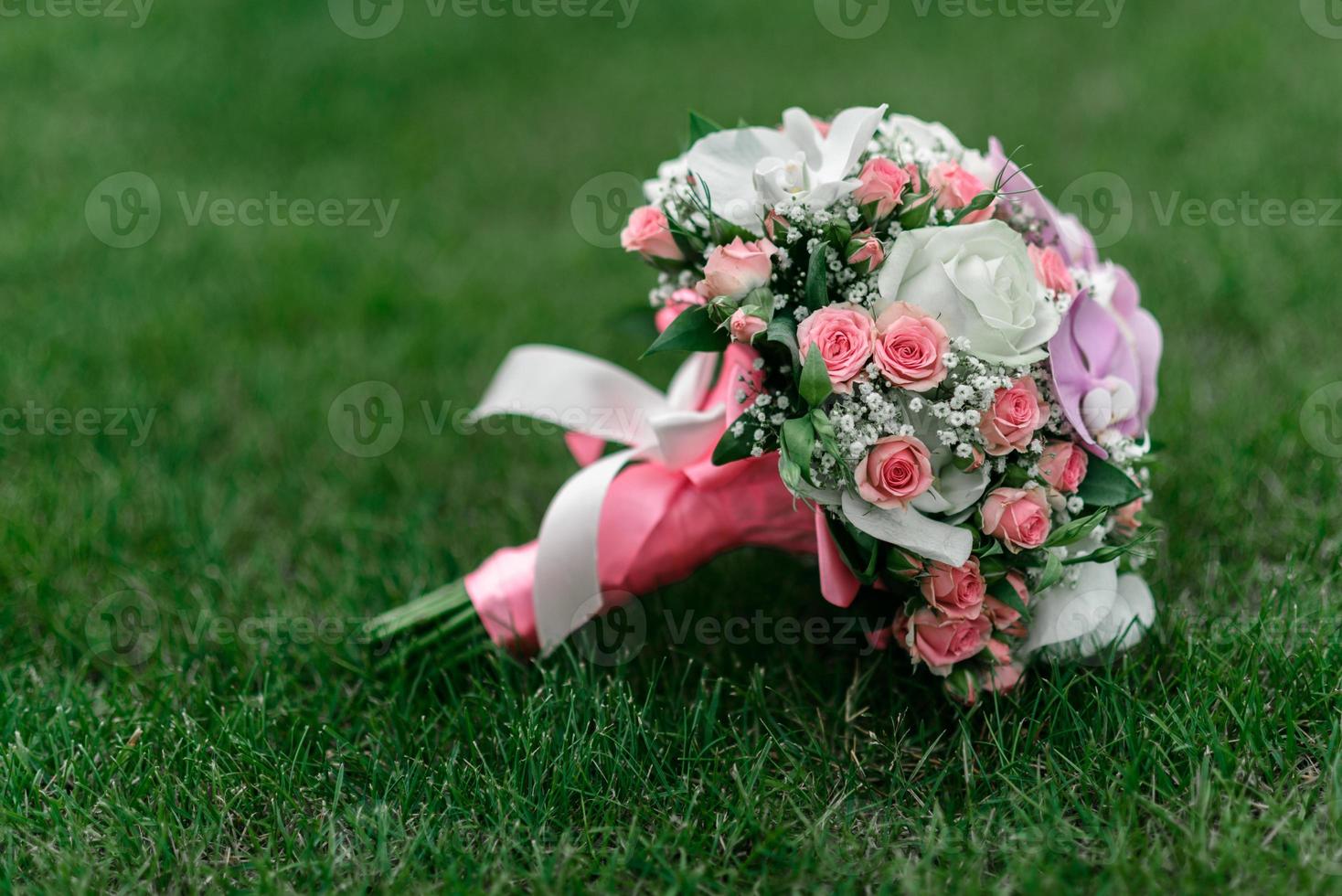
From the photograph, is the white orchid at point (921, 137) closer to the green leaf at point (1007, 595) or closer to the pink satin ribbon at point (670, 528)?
the pink satin ribbon at point (670, 528)

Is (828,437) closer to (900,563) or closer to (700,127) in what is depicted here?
(900,563)

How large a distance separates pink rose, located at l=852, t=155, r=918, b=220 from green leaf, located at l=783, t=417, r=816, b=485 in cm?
34

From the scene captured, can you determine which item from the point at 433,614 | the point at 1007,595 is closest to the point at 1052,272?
the point at 1007,595

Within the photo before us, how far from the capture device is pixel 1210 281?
2789mm

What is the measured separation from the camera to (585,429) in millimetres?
2010

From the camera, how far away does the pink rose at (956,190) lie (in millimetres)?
1589

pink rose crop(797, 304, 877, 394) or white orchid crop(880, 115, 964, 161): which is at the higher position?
white orchid crop(880, 115, 964, 161)

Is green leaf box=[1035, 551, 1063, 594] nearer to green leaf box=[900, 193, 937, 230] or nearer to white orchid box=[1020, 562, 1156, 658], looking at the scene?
white orchid box=[1020, 562, 1156, 658]

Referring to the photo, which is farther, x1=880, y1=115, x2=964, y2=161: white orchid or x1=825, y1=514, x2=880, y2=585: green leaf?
x1=880, y1=115, x2=964, y2=161: white orchid

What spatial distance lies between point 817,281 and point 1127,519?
665 mm

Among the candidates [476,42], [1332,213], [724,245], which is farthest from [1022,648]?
[476,42]

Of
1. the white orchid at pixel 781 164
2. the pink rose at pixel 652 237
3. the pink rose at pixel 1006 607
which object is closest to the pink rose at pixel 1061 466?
the pink rose at pixel 1006 607

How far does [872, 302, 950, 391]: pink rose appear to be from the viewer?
4.58 feet

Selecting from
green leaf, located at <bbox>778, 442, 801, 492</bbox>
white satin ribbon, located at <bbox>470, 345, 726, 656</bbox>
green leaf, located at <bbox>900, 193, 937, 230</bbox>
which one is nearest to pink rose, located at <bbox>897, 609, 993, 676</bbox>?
green leaf, located at <bbox>778, 442, 801, 492</bbox>
